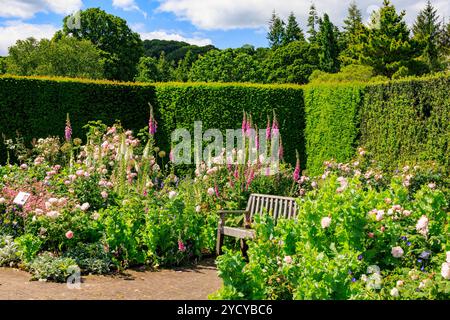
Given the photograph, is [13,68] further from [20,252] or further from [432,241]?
[432,241]

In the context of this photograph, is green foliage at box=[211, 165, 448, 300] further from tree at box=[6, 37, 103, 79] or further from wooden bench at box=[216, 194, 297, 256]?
A: tree at box=[6, 37, 103, 79]

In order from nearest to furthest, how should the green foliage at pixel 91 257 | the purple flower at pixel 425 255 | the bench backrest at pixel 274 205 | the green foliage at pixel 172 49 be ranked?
the purple flower at pixel 425 255
the green foliage at pixel 91 257
the bench backrest at pixel 274 205
the green foliage at pixel 172 49

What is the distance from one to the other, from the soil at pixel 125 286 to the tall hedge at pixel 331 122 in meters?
7.31

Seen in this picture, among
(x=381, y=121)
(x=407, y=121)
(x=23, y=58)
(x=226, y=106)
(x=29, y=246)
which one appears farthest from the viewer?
(x=23, y=58)

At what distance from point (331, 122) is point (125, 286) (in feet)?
28.7

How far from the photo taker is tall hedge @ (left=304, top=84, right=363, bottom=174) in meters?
12.7

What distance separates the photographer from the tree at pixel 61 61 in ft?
97.2

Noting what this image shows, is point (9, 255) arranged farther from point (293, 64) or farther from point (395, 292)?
point (293, 64)

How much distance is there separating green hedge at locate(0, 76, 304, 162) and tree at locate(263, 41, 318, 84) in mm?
24126

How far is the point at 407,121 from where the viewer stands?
1086 cm

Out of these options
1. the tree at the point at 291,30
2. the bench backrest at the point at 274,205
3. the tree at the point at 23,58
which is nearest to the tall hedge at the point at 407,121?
the bench backrest at the point at 274,205

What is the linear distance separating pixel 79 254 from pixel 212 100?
7804 mm

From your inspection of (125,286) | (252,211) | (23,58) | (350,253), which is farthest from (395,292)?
(23,58)

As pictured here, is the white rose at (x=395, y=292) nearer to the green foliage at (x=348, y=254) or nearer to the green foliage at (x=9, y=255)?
the green foliage at (x=348, y=254)
